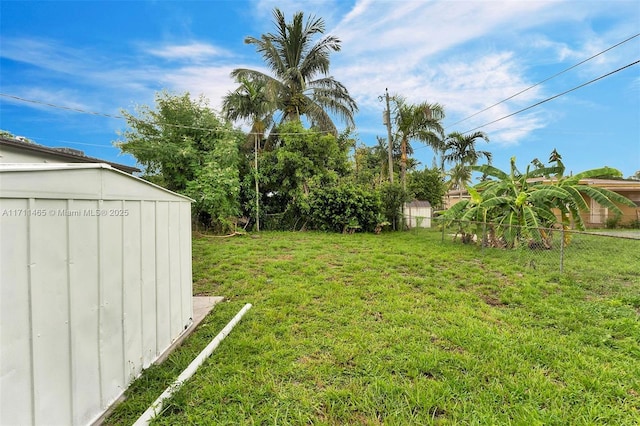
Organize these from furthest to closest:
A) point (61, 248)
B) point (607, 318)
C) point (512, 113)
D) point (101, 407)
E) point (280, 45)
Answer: point (280, 45)
point (512, 113)
point (607, 318)
point (101, 407)
point (61, 248)

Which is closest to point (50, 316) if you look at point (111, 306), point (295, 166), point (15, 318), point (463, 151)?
point (15, 318)

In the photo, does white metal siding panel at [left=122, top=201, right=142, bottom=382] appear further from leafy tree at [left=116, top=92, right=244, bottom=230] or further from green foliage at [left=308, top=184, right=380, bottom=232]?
green foliage at [left=308, top=184, right=380, bottom=232]

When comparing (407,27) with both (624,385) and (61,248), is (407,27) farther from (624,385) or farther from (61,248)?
(61,248)

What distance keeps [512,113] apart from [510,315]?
30.4 ft

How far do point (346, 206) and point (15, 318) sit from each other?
10.8 m

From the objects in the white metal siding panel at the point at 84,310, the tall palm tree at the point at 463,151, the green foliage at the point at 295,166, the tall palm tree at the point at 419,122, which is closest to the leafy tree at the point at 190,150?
the green foliage at the point at 295,166

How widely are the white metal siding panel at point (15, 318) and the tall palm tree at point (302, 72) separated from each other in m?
13.0

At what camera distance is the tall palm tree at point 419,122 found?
1201 centimetres

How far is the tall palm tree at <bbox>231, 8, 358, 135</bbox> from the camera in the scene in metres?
13.3

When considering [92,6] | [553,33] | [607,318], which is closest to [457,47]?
[553,33]

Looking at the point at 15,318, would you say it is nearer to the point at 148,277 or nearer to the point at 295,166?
the point at 148,277

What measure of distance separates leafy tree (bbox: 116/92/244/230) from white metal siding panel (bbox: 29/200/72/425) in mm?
9070

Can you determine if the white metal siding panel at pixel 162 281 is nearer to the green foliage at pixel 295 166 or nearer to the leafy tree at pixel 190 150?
the leafy tree at pixel 190 150

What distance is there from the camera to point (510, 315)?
3.49 metres
